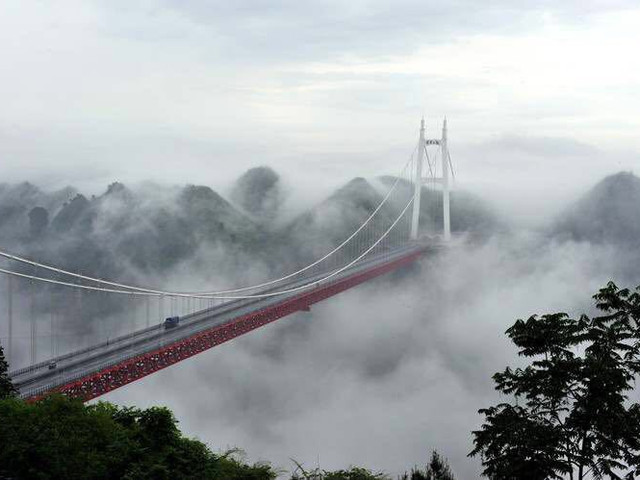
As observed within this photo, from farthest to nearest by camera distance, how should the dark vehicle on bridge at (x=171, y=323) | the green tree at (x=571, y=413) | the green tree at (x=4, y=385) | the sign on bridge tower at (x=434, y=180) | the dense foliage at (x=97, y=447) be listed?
the sign on bridge tower at (x=434, y=180) < the dark vehicle on bridge at (x=171, y=323) < the green tree at (x=4, y=385) < the dense foliage at (x=97, y=447) < the green tree at (x=571, y=413)

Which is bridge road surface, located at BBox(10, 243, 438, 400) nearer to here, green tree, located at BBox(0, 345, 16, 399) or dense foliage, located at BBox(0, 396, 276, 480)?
green tree, located at BBox(0, 345, 16, 399)

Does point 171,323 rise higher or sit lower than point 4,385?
higher

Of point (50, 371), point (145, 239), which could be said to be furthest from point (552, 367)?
point (145, 239)

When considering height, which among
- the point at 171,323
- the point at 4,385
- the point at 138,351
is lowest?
the point at 4,385

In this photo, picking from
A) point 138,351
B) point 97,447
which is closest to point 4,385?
point 97,447

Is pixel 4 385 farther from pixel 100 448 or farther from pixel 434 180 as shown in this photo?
pixel 434 180

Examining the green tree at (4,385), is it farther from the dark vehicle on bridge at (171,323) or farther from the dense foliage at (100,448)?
the dark vehicle on bridge at (171,323)

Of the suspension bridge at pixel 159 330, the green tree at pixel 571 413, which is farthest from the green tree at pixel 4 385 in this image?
the green tree at pixel 571 413
